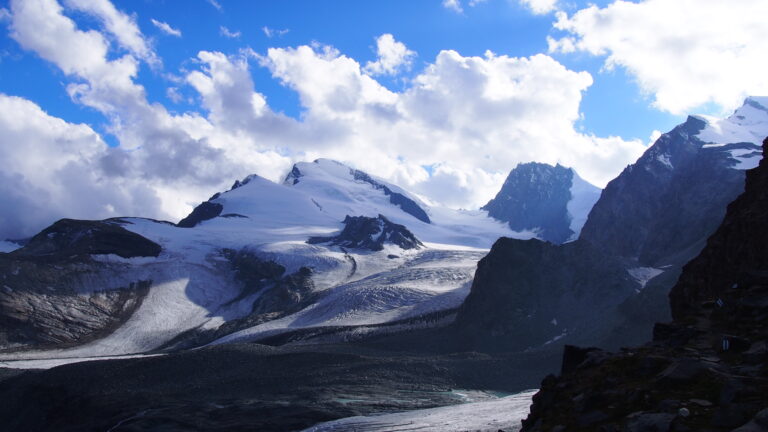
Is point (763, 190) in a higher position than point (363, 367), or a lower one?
higher

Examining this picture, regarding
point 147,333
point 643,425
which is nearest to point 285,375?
point 643,425

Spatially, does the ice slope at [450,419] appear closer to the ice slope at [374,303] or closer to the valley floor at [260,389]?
the valley floor at [260,389]

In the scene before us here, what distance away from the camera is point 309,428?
6631 cm

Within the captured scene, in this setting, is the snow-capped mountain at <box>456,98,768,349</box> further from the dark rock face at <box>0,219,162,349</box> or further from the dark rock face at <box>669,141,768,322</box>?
the dark rock face at <box>0,219,162,349</box>

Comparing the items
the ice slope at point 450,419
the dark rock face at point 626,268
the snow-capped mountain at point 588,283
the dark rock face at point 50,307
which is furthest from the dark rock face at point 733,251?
the dark rock face at point 50,307

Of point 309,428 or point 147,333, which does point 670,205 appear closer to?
point 147,333

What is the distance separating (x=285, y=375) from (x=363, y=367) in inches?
399

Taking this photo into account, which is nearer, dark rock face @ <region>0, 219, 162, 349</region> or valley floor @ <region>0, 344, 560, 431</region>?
valley floor @ <region>0, 344, 560, 431</region>

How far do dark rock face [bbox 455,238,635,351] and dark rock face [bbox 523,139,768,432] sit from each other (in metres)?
100

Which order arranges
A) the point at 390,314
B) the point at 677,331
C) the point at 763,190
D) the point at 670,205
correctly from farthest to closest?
the point at 670,205
the point at 390,314
the point at 763,190
the point at 677,331

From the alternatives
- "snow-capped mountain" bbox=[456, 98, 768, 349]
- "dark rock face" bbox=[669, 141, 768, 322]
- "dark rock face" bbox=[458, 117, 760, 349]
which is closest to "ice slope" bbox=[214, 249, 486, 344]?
"snow-capped mountain" bbox=[456, 98, 768, 349]

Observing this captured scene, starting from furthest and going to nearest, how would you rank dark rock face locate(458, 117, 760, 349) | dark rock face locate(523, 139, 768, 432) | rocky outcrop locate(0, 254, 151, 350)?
rocky outcrop locate(0, 254, 151, 350) → dark rock face locate(458, 117, 760, 349) → dark rock face locate(523, 139, 768, 432)

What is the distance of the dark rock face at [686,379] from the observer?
17172 millimetres

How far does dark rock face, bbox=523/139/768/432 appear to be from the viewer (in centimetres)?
1717
